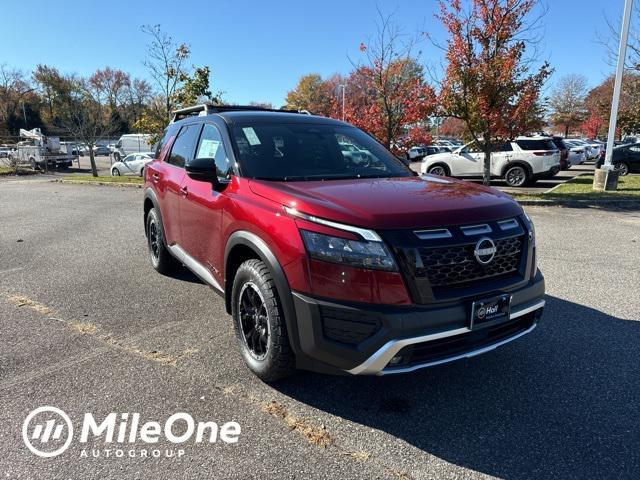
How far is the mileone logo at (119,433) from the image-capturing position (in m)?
2.54

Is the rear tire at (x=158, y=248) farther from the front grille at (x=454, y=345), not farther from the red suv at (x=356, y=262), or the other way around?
the front grille at (x=454, y=345)

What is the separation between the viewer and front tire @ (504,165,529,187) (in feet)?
51.7

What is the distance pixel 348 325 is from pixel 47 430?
1849 millimetres

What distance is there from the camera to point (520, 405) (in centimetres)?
292

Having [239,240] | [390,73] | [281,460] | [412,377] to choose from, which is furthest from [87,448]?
[390,73]

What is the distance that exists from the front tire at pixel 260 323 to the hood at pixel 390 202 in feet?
1.70

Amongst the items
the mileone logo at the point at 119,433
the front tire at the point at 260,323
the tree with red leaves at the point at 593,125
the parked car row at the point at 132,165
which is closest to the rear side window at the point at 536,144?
the front tire at the point at 260,323

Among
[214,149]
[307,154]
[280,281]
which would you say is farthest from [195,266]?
[280,281]

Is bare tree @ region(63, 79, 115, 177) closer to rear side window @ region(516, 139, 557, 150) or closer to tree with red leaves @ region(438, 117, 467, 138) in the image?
tree with red leaves @ region(438, 117, 467, 138)

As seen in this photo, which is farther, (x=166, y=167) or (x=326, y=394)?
(x=166, y=167)

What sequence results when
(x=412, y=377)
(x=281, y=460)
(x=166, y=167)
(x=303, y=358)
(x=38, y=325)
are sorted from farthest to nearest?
(x=166, y=167) < (x=38, y=325) < (x=412, y=377) < (x=303, y=358) < (x=281, y=460)

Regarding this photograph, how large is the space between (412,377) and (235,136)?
2254 mm

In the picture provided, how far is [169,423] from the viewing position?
2760mm

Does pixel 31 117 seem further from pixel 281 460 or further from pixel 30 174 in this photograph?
pixel 281 460
